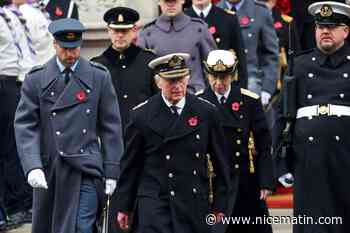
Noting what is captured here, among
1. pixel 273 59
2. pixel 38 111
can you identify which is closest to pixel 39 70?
pixel 38 111

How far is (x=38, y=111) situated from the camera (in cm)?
1183

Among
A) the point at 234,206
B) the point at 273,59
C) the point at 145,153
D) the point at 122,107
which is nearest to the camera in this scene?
the point at 145,153

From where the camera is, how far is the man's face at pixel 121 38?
13.6 m

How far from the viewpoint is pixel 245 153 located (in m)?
12.6

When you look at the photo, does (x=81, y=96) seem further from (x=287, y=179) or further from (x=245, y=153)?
(x=287, y=179)

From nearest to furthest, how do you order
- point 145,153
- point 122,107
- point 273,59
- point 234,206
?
point 145,153 < point 234,206 < point 122,107 < point 273,59

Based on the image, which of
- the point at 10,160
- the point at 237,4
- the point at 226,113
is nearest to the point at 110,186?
the point at 226,113

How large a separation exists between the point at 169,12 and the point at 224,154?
9.10ft

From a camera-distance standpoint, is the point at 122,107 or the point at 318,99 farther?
the point at 122,107

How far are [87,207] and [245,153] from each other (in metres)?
1.54

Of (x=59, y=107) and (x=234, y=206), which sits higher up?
(x=59, y=107)

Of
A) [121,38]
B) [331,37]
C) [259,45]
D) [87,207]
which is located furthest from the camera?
[259,45]

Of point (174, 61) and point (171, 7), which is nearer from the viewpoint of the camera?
point (174, 61)

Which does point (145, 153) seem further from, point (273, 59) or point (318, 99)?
point (273, 59)
